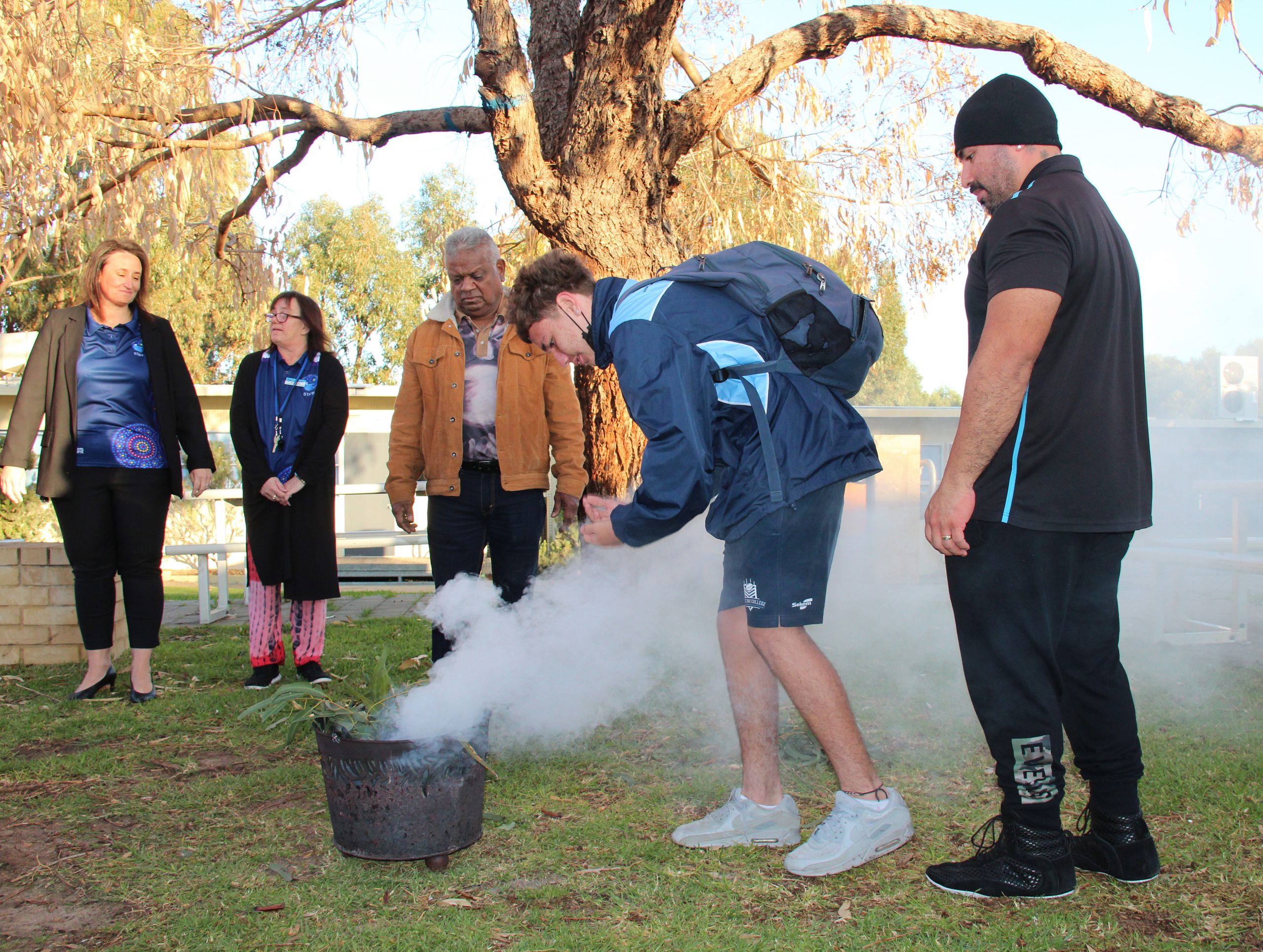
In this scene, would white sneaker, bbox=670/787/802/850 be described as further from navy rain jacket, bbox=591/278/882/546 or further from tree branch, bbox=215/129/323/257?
tree branch, bbox=215/129/323/257

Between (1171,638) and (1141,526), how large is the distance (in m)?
4.10

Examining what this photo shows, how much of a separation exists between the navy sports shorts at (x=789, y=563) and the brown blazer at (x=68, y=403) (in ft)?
9.86

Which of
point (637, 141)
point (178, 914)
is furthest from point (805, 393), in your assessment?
point (637, 141)

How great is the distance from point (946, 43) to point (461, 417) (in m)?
4.73

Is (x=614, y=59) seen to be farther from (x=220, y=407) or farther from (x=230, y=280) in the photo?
(x=220, y=407)

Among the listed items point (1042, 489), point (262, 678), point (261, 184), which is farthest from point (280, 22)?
point (1042, 489)

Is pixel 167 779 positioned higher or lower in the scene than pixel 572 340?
lower

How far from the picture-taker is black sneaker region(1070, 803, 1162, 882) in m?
2.36

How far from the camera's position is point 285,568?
458 cm

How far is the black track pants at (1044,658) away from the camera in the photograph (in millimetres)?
2197

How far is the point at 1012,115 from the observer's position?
7.43 ft

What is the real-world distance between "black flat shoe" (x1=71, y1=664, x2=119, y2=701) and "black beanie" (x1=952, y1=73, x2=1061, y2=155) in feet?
14.3

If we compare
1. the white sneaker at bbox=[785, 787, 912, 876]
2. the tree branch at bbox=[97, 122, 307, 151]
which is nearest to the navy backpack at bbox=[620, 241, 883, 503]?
the white sneaker at bbox=[785, 787, 912, 876]

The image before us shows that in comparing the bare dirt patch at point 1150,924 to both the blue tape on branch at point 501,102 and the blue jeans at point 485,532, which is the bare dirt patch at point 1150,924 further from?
the blue tape on branch at point 501,102
